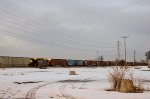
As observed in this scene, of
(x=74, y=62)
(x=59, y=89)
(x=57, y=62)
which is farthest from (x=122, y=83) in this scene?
(x=74, y=62)

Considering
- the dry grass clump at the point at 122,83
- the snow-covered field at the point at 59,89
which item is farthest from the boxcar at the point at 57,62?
the dry grass clump at the point at 122,83

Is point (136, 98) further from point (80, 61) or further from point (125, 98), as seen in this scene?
point (80, 61)

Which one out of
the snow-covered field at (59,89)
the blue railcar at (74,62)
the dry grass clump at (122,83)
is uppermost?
the blue railcar at (74,62)

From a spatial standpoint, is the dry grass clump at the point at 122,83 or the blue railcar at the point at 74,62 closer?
the dry grass clump at the point at 122,83

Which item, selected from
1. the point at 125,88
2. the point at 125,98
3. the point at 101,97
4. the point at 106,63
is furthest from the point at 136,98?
the point at 106,63

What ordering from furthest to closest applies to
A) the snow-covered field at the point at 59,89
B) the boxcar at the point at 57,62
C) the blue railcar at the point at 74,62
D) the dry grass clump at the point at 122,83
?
the blue railcar at the point at 74,62, the boxcar at the point at 57,62, the dry grass clump at the point at 122,83, the snow-covered field at the point at 59,89

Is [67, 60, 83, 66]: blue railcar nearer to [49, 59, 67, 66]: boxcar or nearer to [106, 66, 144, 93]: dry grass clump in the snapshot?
[49, 59, 67, 66]: boxcar

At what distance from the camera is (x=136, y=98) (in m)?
11.8

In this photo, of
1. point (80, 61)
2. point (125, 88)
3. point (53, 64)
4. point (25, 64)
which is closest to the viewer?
point (125, 88)

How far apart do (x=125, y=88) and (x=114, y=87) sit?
1402mm

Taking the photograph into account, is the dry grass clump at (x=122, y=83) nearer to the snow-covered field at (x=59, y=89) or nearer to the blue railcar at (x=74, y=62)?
the snow-covered field at (x=59, y=89)

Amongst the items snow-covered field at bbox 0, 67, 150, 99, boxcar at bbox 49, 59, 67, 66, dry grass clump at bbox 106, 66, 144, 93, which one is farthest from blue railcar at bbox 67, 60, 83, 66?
dry grass clump at bbox 106, 66, 144, 93

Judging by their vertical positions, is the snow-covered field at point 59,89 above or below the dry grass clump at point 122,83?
below

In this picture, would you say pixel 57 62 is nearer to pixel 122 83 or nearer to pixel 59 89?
pixel 59 89
